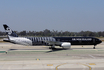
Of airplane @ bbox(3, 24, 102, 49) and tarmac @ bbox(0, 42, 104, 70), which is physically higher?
airplane @ bbox(3, 24, 102, 49)

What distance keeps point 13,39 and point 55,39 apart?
490 inches

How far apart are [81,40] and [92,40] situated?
347 cm

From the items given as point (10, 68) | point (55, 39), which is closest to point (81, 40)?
point (55, 39)

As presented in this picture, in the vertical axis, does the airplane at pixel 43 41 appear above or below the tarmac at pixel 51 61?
above

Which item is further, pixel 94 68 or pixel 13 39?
pixel 13 39

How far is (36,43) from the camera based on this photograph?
40.9m

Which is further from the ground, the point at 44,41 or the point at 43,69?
the point at 44,41

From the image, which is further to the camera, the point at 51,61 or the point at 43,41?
the point at 43,41

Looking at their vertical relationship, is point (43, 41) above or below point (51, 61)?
above

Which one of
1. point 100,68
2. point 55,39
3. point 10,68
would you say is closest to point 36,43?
point 55,39

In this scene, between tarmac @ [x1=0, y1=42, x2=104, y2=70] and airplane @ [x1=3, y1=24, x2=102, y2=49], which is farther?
airplane @ [x1=3, y1=24, x2=102, y2=49]

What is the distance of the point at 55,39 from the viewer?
137 feet

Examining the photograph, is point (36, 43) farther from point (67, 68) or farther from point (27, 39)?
point (67, 68)

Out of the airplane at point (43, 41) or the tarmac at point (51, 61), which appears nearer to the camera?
the tarmac at point (51, 61)
